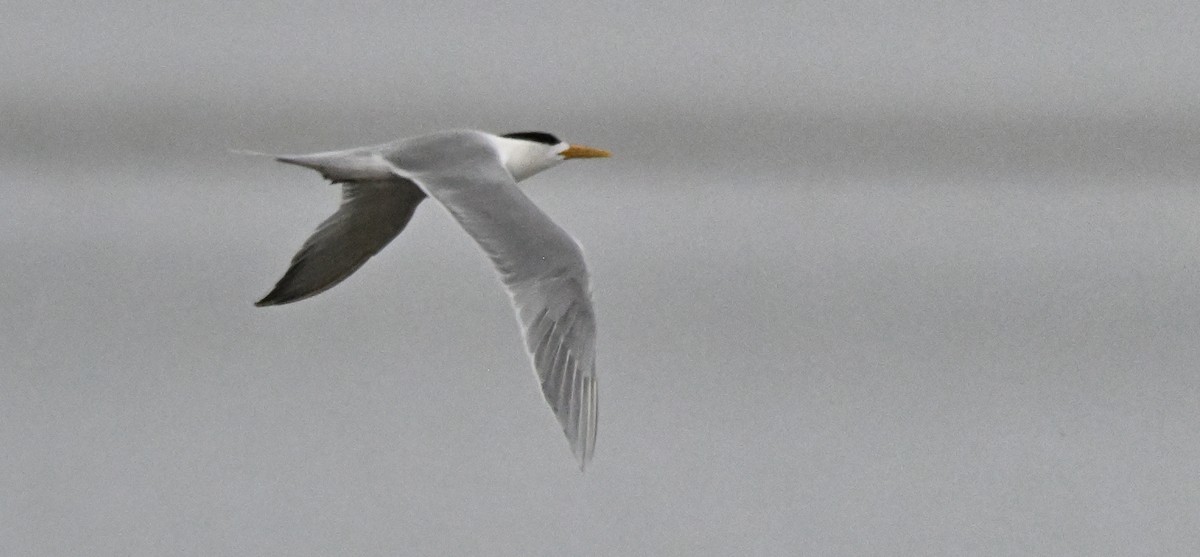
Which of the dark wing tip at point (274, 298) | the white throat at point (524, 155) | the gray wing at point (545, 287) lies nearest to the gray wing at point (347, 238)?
the dark wing tip at point (274, 298)

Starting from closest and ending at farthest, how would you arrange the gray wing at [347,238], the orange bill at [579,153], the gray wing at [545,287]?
the gray wing at [545,287], the gray wing at [347,238], the orange bill at [579,153]

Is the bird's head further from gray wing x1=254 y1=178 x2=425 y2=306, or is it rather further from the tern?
gray wing x1=254 y1=178 x2=425 y2=306

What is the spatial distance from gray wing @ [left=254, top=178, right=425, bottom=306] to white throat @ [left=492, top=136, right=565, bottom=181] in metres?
0.16

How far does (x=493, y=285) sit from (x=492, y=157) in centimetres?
192

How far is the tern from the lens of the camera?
2344 millimetres

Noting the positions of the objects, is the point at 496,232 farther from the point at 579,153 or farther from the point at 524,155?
the point at 579,153

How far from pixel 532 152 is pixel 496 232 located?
1.78 feet

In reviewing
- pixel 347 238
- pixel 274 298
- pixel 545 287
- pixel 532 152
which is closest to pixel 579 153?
pixel 532 152

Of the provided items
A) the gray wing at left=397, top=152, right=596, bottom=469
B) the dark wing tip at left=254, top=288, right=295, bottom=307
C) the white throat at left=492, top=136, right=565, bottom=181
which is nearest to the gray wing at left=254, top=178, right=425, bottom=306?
the dark wing tip at left=254, top=288, right=295, bottom=307

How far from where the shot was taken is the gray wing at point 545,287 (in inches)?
91.3

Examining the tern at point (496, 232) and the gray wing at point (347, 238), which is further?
the gray wing at point (347, 238)

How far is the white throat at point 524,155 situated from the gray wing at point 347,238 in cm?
16

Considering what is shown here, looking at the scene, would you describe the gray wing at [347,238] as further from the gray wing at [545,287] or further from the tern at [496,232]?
the gray wing at [545,287]

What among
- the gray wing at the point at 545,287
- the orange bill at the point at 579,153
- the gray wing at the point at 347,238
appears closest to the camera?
the gray wing at the point at 545,287
